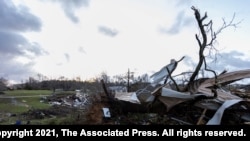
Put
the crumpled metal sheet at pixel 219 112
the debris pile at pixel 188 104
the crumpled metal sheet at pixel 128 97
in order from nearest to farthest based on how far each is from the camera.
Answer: the crumpled metal sheet at pixel 219 112 < the debris pile at pixel 188 104 < the crumpled metal sheet at pixel 128 97

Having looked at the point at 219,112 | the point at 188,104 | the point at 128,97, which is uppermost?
the point at 128,97

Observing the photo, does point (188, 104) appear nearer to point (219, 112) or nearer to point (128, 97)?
point (219, 112)

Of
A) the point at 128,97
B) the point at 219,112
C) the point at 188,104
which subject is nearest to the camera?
the point at 219,112

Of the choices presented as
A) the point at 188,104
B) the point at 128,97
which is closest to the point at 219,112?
the point at 188,104

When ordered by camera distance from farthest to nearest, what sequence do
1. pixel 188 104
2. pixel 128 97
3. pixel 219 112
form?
pixel 128 97 < pixel 188 104 < pixel 219 112

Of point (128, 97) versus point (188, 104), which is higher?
point (128, 97)

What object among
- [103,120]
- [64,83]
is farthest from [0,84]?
[103,120]

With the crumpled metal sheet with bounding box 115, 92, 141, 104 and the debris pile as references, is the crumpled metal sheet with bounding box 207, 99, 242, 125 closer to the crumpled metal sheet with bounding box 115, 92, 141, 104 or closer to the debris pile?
the debris pile

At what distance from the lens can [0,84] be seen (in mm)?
42656

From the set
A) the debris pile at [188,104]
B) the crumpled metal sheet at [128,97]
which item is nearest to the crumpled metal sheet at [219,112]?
the debris pile at [188,104]

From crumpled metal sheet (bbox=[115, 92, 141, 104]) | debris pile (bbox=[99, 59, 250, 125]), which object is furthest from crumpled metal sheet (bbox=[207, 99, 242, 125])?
crumpled metal sheet (bbox=[115, 92, 141, 104])

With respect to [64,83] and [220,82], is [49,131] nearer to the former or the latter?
[220,82]

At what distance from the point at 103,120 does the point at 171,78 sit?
2470 millimetres

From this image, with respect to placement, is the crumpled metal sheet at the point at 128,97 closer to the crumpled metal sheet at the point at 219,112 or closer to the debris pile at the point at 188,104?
the debris pile at the point at 188,104
